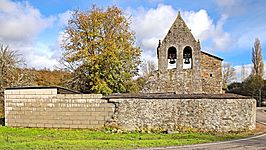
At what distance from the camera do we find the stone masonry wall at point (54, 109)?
746 inches

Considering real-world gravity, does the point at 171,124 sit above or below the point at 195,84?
below

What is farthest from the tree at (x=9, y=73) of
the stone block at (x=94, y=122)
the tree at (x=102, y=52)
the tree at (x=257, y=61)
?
the tree at (x=257, y=61)

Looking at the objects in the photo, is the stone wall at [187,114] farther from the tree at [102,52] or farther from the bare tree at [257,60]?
the bare tree at [257,60]

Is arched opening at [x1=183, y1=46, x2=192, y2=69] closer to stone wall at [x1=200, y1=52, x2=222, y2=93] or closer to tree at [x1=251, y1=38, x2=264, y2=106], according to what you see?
stone wall at [x1=200, y1=52, x2=222, y2=93]

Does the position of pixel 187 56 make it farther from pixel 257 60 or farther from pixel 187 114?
pixel 257 60

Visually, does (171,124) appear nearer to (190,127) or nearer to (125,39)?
(190,127)

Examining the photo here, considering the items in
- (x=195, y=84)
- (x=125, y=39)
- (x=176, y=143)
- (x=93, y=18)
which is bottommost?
(x=176, y=143)

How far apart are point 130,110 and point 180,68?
354 inches

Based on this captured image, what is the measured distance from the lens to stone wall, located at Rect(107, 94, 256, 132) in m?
17.4

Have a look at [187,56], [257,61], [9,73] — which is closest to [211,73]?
[187,56]

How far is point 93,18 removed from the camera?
28.9 metres

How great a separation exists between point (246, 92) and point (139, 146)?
139ft

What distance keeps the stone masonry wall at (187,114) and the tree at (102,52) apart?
364 inches

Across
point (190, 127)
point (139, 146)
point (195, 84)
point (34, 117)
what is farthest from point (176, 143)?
point (195, 84)
